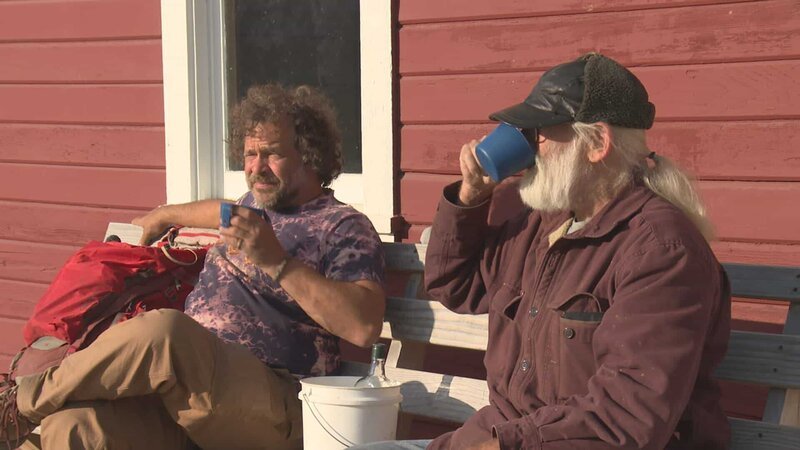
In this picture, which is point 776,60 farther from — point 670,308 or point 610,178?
point 670,308

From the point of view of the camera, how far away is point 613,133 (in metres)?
2.61

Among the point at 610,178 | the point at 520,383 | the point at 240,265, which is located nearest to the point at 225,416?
the point at 240,265

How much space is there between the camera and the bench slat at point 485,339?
9.15 ft

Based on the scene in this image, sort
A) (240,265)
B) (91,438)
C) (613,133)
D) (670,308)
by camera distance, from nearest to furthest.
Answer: (670,308), (613,133), (91,438), (240,265)

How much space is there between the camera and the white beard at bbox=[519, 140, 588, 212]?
104 inches

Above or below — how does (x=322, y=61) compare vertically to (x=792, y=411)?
above

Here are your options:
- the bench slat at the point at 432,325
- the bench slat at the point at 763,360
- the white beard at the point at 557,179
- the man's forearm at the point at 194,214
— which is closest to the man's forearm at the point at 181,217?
the man's forearm at the point at 194,214

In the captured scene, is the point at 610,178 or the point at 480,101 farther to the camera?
the point at 480,101

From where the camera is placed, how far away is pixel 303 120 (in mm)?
3828

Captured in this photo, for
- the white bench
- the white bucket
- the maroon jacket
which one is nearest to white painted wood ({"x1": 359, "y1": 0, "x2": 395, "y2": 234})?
the white bench

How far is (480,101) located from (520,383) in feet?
5.27

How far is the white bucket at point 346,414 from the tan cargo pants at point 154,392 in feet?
0.64

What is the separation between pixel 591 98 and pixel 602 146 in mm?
109

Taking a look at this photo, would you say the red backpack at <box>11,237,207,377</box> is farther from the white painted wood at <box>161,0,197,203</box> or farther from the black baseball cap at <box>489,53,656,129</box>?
the black baseball cap at <box>489,53,656,129</box>
